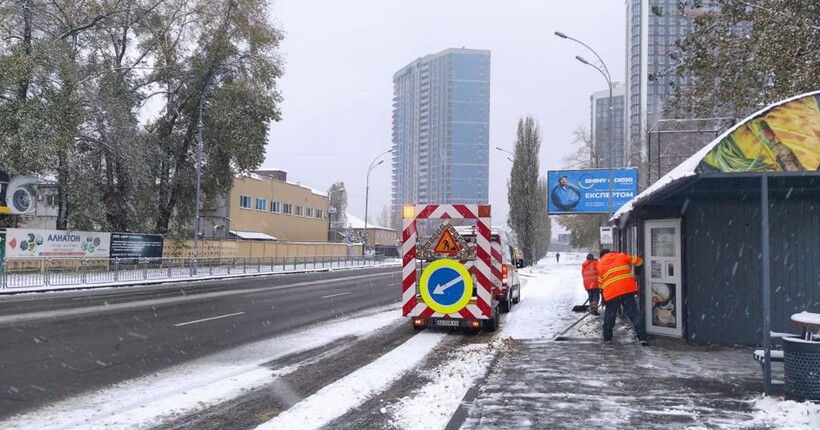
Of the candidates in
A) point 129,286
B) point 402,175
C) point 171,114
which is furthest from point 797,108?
point 402,175

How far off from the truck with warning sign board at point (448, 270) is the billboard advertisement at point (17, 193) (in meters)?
24.2

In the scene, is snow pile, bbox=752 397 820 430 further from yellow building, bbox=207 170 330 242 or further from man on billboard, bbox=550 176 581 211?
yellow building, bbox=207 170 330 242

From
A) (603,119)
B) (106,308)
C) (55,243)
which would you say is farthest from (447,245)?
(603,119)

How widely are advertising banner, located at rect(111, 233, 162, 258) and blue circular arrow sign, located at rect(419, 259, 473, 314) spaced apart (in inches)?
945

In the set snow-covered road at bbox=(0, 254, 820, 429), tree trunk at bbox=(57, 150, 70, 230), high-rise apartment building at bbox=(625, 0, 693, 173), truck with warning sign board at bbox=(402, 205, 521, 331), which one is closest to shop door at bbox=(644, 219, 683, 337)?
snow-covered road at bbox=(0, 254, 820, 429)

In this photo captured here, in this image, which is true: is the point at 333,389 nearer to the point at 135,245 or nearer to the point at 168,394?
the point at 168,394

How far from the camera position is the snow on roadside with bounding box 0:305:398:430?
19.4 feet

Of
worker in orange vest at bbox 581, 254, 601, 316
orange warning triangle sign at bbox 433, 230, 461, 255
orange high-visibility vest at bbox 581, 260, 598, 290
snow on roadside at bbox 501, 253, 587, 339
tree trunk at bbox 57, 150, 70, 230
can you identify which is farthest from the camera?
tree trunk at bbox 57, 150, 70, 230

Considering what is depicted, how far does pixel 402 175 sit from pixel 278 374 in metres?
83.6

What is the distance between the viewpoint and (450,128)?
79812mm

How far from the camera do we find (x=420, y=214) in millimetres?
11828

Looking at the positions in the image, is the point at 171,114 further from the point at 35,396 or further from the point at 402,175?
the point at 402,175

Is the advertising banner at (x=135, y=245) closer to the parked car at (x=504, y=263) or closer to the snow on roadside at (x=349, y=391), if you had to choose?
the parked car at (x=504, y=263)

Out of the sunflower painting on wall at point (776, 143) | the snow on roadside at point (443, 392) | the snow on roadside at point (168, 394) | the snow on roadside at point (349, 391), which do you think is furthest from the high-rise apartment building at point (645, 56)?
the snow on roadside at point (168, 394)
